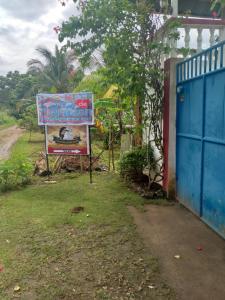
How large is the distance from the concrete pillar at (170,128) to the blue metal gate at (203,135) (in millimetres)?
111

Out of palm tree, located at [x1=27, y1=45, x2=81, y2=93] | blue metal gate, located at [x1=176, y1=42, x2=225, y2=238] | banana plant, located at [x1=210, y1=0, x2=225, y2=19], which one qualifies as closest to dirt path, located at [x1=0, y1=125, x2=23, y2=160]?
palm tree, located at [x1=27, y1=45, x2=81, y2=93]

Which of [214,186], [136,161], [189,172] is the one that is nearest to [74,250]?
[214,186]

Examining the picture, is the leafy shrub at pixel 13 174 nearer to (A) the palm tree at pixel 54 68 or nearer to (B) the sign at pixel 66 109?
(B) the sign at pixel 66 109

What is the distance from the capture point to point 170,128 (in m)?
5.37

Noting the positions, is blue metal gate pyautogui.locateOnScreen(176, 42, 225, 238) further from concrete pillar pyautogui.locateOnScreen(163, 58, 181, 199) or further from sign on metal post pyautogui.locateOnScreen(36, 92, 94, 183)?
sign on metal post pyautogui.locateOnScreen(36, 92, 94, 183)

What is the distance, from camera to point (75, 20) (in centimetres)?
519

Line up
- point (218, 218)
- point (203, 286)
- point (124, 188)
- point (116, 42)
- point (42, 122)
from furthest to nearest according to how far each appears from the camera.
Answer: point (42, 122), point (124, 188), point (116, 42), point (218, 218), point (203, 286)

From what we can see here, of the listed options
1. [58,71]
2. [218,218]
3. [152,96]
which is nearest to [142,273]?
[218,218]

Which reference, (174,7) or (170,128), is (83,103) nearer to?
(170,128)

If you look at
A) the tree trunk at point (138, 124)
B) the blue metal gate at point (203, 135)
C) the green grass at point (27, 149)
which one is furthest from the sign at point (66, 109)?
the blue metal gate at point (203, 135)

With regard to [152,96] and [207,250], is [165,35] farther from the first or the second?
[207,250]

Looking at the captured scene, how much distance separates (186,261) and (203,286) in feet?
1.57

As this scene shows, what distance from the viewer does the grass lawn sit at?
2846mm

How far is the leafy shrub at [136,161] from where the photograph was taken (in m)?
6.40
